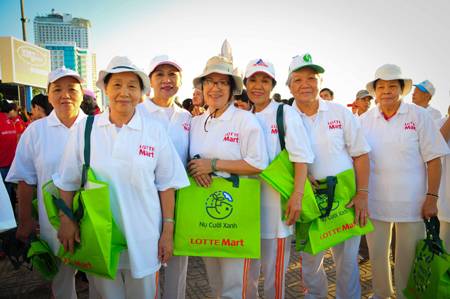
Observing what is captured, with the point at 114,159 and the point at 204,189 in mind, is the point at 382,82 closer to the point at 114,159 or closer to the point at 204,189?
the point at 204,189

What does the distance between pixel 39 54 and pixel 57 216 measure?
2196cm

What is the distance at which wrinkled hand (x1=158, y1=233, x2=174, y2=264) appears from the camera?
2172 mm

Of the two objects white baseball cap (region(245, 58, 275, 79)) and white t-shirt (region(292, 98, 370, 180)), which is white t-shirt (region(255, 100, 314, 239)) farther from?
white baseball cap (region(245, 58, 275, 79))

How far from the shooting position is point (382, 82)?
3.00 m

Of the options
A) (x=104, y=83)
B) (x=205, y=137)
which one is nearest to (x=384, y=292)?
(x=205, y=137)

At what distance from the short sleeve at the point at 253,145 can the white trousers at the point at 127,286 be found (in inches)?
49.1

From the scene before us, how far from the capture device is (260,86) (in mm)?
2697

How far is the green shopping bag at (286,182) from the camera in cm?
233

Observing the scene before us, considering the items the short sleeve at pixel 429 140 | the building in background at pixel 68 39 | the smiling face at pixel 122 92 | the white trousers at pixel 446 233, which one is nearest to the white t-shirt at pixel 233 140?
the smiling face at pixel 122 92

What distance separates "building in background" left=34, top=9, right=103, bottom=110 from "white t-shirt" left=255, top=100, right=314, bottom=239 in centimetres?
10345

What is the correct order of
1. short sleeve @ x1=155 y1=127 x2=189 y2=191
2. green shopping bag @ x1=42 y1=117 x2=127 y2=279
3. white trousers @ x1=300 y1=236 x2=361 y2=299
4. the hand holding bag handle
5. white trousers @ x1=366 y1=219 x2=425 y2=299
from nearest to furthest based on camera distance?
green shopping bag @ x1=42 y1=117 x2=127 y2=279
the hand holding bag handle
short sleeve @ x1=155 y1=127 x2=189 y2=191
white trousers @ x1=300 y1=236 x2=361 y2=299
white trousers @ x1=366 y1=219 x2=425 y2=299

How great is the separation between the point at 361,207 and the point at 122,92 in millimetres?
2468

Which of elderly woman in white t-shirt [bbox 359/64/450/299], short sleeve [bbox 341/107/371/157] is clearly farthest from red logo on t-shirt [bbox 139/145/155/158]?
elderly woman in white t-shirt [bbox 359/64/450/299]

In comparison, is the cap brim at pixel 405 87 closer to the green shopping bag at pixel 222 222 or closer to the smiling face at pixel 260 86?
the smiling face at pixel 260 86
